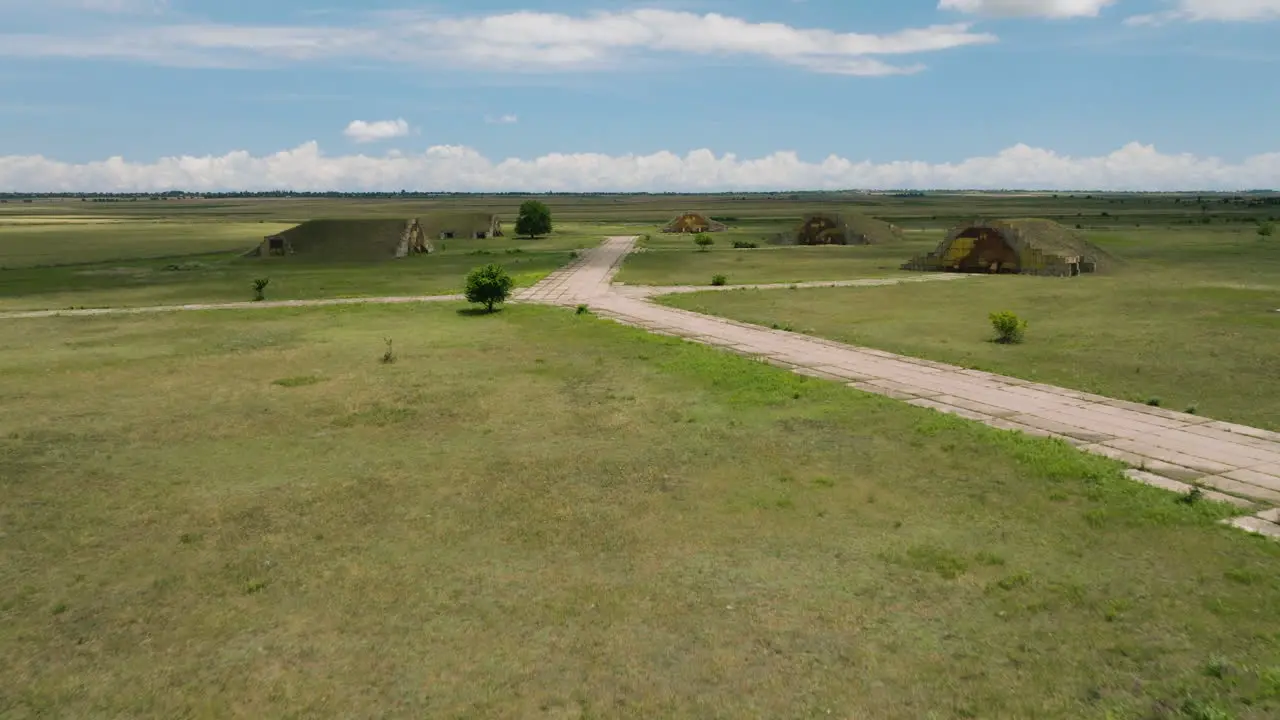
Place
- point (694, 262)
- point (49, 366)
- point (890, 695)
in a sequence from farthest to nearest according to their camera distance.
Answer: point (694, 262)
point (49, 366)
point (890, 695)

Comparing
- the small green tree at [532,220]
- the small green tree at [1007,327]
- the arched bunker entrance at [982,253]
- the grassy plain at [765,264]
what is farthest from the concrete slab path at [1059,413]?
the small green tree at [532,220]

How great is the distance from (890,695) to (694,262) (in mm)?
44449

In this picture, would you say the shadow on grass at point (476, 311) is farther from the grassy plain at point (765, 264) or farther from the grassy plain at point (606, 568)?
the grassy plain at point (606, 568)

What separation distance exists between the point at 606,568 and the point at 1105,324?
21.4 metres

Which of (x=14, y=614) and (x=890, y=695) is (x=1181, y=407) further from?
(x=14, y=614)

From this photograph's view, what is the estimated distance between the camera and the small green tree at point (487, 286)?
29.8 meters

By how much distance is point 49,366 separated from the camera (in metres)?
20.8

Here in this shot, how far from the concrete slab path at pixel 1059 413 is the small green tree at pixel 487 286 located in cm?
633

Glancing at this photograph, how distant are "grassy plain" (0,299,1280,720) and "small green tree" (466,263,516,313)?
13.6m

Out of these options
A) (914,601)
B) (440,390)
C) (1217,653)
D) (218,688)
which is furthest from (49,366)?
(1217,653)

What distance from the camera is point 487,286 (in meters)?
29.8

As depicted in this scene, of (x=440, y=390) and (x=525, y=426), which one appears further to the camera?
(x=440, y=390)

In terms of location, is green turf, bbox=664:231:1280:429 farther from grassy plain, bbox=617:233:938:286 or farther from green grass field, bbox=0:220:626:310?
green grass field, bbox=0:220:626:310

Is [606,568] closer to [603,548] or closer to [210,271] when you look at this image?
[603,548]
